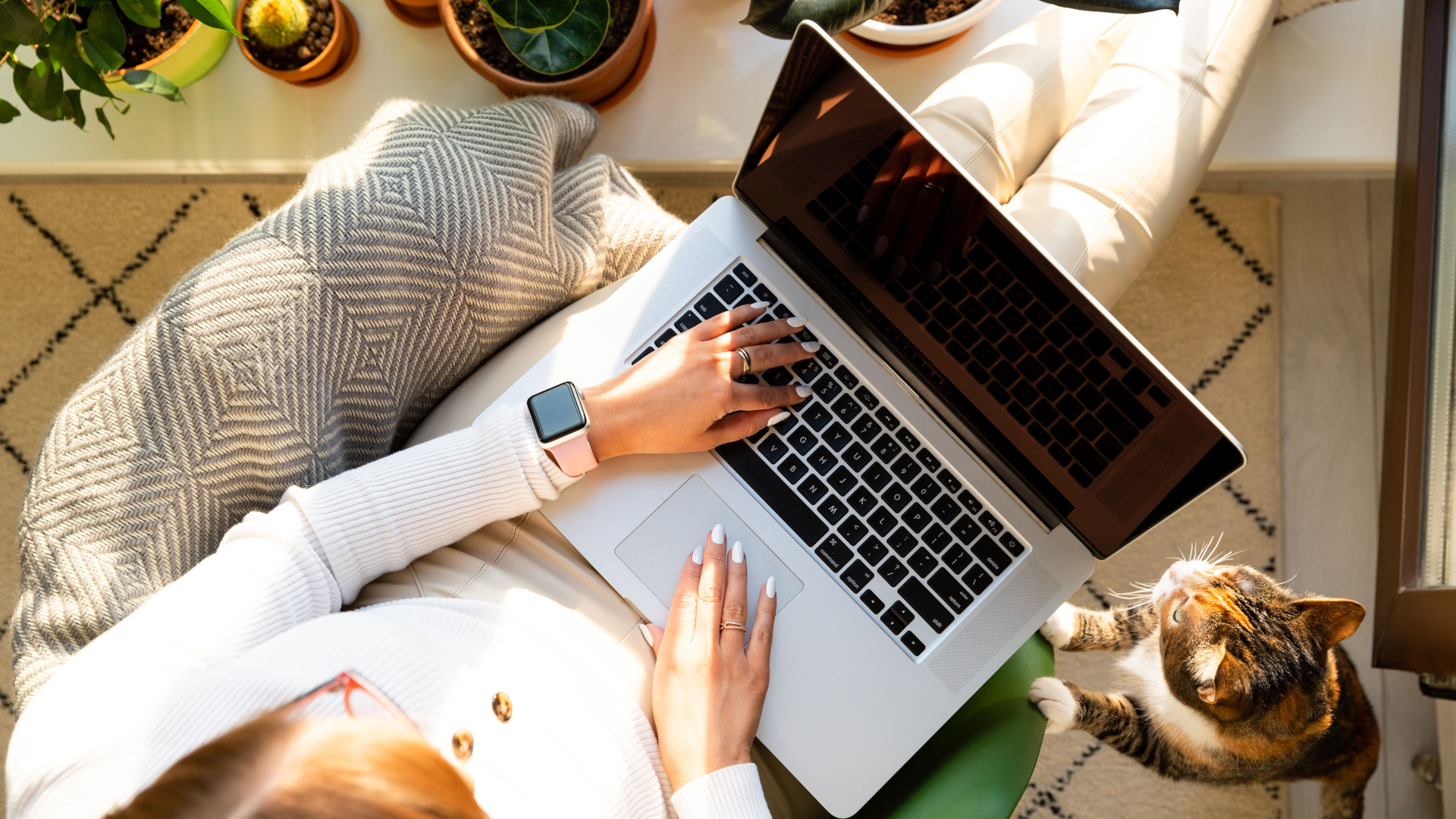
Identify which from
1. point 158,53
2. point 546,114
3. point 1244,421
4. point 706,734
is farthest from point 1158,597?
point 158,53

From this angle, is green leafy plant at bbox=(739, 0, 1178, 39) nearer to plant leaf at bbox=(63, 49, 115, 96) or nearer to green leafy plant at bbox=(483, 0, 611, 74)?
green leafy plant at bbox=(483, 0, 611, 74)

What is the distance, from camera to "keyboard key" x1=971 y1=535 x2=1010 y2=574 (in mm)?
818

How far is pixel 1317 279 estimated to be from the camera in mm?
1428

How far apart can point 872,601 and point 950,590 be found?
76 millimetres

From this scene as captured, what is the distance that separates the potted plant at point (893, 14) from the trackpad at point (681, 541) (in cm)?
44

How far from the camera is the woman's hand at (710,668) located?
78cm

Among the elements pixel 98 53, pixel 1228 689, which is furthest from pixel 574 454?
pixel 1228 689

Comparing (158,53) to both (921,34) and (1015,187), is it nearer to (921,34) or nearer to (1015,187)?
(921,34)

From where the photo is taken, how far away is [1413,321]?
0.98 meters

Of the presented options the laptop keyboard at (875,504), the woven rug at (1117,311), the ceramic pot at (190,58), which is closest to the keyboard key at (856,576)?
the laptop keyboard at (875,504)

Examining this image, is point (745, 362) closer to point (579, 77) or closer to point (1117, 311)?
point (579, 77)

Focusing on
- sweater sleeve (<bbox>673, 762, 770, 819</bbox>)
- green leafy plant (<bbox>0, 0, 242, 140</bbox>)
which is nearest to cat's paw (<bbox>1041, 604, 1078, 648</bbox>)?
sweater sleeve (<bbox>673, 762, 770, 819</bbox>)

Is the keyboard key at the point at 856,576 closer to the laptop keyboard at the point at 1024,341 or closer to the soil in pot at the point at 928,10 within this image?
the laptop keyboard at the point at 1024,341

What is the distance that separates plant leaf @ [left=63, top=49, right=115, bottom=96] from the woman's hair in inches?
23.9
